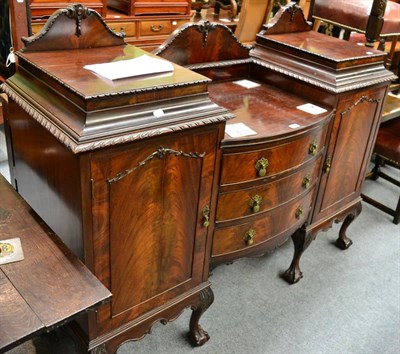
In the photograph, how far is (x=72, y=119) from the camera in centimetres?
98

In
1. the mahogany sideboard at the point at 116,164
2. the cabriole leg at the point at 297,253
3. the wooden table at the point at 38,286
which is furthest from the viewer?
the cabriole leg at the point at 297,253

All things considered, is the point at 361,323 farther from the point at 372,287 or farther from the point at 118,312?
the point at 118,312

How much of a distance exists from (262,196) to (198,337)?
0.57 metres

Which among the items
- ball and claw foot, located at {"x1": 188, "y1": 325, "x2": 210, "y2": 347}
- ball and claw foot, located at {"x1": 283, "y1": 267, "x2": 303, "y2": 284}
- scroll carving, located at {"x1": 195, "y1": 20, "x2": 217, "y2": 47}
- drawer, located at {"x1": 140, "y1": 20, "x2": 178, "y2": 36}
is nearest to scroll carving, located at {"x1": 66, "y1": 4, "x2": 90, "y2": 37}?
scroll carving, located at {"x1": 195, "y1": 20, "x2": 217, "y2": 47}

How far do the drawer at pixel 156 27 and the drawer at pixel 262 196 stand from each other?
7.77 ft

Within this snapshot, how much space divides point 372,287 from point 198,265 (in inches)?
39.3

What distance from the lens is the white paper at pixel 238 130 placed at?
4.28ft

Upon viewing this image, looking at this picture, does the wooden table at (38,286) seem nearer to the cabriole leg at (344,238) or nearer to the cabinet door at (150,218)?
the cabinet door at (150,218)

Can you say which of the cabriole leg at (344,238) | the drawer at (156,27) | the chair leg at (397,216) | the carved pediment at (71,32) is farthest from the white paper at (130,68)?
the drawer at (156,27)

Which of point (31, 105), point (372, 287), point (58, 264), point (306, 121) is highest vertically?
point (31, 105)

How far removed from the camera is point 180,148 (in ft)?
3.71

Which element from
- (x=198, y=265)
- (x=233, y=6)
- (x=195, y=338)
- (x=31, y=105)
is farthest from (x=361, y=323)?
(x=233, y=6)

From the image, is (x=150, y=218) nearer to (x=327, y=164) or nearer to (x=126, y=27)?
(x=327, y=164)

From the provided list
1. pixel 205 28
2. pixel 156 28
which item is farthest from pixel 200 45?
pixel 156 28
